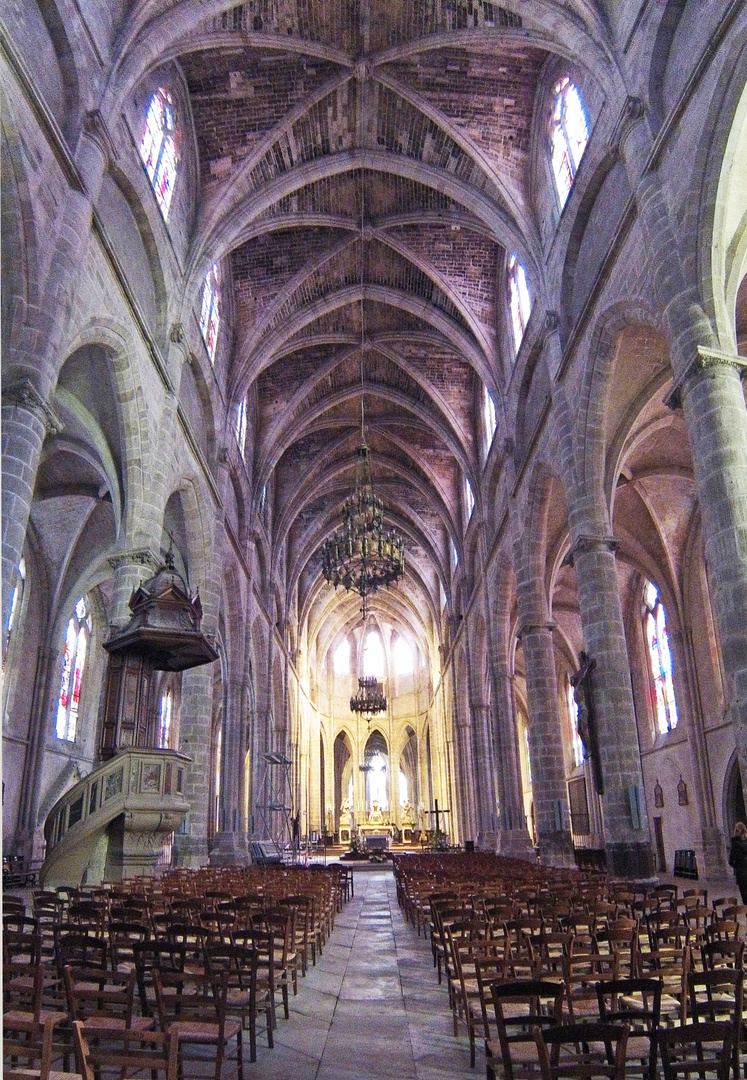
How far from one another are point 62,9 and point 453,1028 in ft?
45.5

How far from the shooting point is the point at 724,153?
10.2m

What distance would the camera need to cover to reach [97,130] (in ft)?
41.7

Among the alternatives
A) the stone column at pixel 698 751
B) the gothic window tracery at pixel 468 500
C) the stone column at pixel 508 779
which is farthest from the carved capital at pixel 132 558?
the gothic window tracery at pixel 468 500

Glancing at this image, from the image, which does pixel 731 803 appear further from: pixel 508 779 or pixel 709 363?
pixel 709 363

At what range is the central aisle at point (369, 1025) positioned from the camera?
4887 mm

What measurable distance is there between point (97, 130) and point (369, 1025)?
1275 cm

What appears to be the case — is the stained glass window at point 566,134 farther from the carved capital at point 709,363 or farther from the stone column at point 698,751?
the stone column at point 698,751

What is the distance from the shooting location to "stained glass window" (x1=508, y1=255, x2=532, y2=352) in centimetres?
2155

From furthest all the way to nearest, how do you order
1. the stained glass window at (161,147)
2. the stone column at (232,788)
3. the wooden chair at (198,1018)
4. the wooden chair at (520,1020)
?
the stone column at (232,788) < the stained glass window at (161,147) < the wooden chair at (198,1018) < the wooden chair at (520,1020)

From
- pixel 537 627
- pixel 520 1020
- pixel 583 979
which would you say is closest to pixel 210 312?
pixel 537 627

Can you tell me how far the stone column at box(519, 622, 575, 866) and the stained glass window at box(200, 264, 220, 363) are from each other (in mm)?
11209

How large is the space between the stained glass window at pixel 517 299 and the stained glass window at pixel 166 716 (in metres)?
21.9

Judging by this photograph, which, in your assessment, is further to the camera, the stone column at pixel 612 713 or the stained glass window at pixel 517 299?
the stained glass window at pixel 517 299

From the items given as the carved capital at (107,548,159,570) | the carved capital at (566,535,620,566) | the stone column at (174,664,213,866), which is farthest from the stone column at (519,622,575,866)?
the carved capital at (107,548,159,570)
